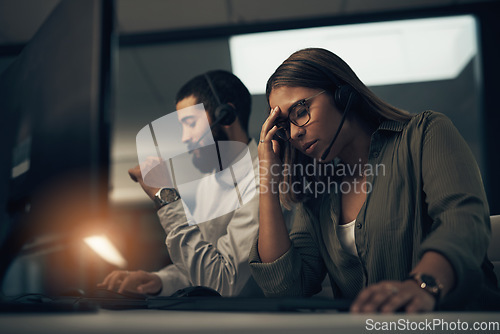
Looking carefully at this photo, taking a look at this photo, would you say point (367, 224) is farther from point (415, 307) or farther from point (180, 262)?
point (180, 262)

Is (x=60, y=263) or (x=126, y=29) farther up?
(x=126, y=29)

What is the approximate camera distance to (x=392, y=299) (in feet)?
1.29

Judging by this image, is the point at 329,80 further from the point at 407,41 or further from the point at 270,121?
the point at 407,41

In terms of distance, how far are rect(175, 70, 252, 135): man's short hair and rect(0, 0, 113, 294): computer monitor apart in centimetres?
72

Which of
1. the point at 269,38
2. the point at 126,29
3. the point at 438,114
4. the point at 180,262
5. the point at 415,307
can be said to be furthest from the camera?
the point at 126,29

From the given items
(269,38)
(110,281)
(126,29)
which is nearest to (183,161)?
(110,281)

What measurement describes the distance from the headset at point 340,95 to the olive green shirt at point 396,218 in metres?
0.10

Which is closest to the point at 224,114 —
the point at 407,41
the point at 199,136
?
the point at 199,136

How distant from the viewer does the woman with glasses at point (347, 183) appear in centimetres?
79

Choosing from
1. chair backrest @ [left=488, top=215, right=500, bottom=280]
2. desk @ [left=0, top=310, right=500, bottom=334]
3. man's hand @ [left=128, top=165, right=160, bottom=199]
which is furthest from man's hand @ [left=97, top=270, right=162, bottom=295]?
chair backrest @ [left=488, top=215, right=500, bottom=280]

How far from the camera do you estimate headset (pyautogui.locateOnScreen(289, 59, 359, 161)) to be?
0.97 meters

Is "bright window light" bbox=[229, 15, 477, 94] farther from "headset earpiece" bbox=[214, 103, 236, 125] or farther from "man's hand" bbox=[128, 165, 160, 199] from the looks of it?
"man's hand" bbox=[128, 165, 160, 199]

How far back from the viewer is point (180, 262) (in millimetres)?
1203

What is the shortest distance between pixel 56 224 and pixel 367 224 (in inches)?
25.8
